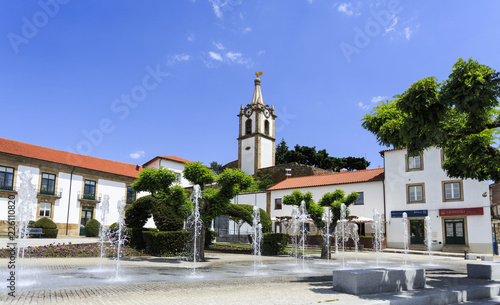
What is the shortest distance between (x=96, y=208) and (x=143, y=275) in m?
31.7

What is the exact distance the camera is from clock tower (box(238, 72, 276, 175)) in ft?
203

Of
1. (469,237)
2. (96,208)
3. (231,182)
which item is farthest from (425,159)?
(96,208)

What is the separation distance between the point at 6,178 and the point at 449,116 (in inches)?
1418

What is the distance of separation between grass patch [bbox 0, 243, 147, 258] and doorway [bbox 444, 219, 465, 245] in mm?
23503

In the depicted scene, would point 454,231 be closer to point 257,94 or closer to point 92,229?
point 92,229

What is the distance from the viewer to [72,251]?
17297 millimetres

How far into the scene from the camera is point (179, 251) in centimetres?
1953

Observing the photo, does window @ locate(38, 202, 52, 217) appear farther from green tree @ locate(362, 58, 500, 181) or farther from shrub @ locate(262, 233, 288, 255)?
green tree @ locate(362, 58, 500, 181)

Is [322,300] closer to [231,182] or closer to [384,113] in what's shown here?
[384,113]

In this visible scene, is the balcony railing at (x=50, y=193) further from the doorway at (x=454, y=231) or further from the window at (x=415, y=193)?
the doorway at (x=454, y=231)

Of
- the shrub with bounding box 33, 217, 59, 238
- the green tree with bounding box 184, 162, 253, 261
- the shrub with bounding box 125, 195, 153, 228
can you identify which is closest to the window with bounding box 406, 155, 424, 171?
the green tree with bounding box 184, 162, 253, 261


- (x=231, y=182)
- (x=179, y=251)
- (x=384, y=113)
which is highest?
(x=384, y=113)

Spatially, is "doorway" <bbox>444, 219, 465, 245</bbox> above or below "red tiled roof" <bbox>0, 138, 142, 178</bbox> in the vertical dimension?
below

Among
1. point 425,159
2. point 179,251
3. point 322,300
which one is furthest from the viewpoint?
point 425,159
